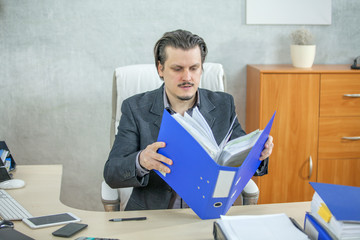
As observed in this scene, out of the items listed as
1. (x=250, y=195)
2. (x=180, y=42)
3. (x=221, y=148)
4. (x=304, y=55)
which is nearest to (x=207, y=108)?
(x=180, y=42)

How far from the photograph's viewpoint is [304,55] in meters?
2.93

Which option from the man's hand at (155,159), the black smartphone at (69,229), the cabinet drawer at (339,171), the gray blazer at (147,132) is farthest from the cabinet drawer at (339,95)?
the black smartphone at (69,229)

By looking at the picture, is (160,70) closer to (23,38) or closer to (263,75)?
(263,75)

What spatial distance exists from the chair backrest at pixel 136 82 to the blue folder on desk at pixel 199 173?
2.73 feet

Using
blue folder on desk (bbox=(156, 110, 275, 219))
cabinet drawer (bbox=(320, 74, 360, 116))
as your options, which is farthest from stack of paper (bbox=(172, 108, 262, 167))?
cabinet drawer (bbox=(320, 74, 360, 116))

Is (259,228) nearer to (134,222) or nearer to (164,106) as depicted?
(134,222)

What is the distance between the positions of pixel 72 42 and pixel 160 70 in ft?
3.60

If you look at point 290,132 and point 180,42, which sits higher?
point 180,42

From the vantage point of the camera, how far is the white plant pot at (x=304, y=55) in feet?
9.59

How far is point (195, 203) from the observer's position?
4.83ft

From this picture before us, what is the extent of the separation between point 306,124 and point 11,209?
1.88 metres

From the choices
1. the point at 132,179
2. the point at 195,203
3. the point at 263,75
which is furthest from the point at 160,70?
the point at 263,75

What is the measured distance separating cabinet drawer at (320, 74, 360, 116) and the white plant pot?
0.16 m

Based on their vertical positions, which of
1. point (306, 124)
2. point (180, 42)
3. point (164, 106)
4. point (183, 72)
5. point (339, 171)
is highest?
point (180, 42)
